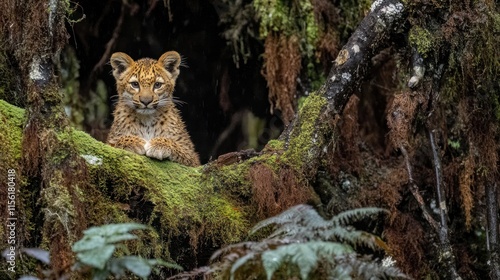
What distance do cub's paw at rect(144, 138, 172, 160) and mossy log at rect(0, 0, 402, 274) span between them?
3.0 inches

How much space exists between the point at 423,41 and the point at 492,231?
6.52 feet

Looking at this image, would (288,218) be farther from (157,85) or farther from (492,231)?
(492,231)

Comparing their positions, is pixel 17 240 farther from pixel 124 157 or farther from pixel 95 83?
pixel 95 83

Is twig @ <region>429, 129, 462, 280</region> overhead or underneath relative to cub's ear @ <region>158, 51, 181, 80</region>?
underneath

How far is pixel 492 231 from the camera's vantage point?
8195 mm

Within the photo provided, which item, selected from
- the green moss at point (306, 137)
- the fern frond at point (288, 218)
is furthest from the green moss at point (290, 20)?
the fern frond at point (288, 218)

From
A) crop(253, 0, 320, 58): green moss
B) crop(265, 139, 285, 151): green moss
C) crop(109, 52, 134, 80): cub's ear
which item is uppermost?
crop(253, 0, 320, 58): green moss

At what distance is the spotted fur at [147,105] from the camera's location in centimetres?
821

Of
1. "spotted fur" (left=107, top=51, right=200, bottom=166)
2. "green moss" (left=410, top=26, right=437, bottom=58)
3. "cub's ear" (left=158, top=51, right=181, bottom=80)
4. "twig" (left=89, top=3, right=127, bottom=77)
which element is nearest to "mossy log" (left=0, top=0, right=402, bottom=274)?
"green moss" (left=410, top=26, right=437, bottom=58)

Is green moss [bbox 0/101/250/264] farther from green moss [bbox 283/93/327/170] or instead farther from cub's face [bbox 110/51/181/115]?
cub's face [bbox 110/51/181/115]

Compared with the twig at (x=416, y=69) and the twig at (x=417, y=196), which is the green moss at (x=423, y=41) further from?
the twig at (x=417, y=196)

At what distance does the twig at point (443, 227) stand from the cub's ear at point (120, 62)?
3.07 metres

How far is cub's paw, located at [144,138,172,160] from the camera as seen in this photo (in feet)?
24.1

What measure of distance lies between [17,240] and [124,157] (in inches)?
45.3
